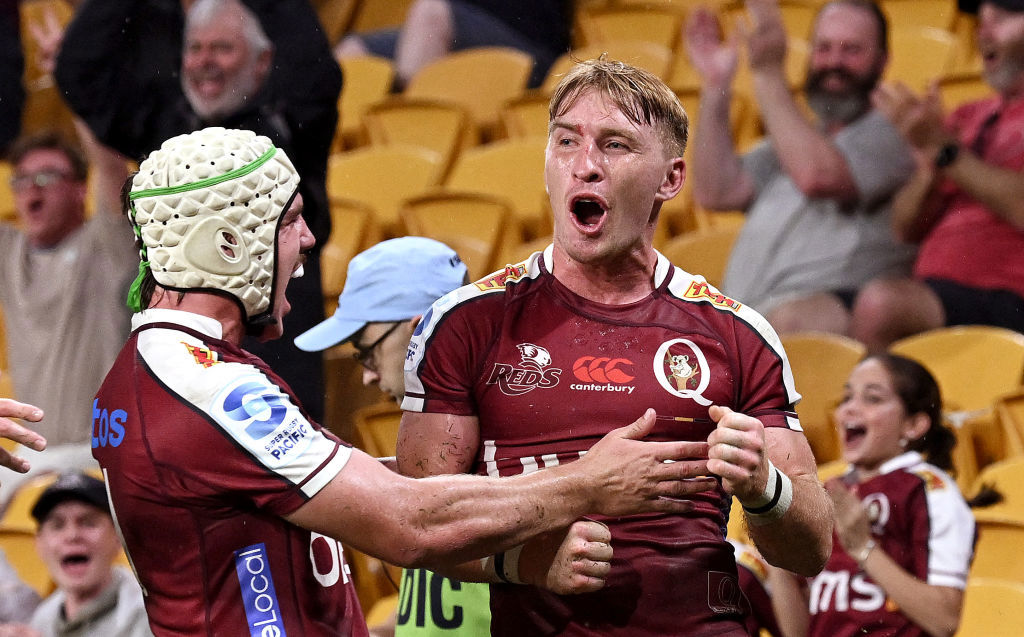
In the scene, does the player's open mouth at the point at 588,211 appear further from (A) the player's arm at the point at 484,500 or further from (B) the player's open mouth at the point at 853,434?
(B) the player's open mouth at the point at 853,434

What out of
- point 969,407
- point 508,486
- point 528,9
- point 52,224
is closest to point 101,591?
point 52,224

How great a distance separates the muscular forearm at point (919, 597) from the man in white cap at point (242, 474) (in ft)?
5.36

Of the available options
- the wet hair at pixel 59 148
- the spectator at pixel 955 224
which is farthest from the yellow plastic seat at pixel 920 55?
the wet hair at pixel 59 148

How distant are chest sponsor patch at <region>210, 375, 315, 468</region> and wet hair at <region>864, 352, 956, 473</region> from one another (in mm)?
2555

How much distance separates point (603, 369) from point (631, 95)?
21.3 inches

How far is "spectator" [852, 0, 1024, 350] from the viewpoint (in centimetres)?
555

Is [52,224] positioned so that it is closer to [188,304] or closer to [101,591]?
[101,591]

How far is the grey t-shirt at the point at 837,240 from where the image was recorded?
18.5 feet

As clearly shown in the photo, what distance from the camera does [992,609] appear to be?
402cm

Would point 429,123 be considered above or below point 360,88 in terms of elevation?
below

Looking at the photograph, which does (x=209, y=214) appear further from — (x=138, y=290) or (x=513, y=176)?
(x=513, y=176)

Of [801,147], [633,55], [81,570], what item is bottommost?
[81,570]

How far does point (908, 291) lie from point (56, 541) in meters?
3.23

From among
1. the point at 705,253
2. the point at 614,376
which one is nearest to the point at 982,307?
the point at 705,253
